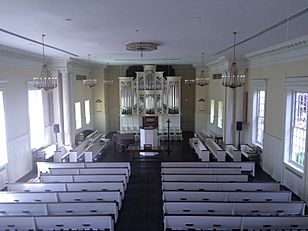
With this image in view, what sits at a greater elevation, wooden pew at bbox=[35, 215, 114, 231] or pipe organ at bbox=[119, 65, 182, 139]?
pipe organ at bbox=[119, 65, 182, 139]

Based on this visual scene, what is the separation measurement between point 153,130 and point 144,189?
17.9ft

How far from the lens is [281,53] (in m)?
10.4

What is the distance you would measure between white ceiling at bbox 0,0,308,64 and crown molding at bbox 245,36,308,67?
0.55 meters

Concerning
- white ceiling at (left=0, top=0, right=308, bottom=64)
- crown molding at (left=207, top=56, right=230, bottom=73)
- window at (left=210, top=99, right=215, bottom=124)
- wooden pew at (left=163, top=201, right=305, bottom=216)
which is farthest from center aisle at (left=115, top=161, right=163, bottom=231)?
window at (left=210, top=99, right=215, bottom=124)

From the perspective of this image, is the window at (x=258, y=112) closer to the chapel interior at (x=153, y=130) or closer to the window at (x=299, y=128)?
the chapel interior at (x=153, y=130)

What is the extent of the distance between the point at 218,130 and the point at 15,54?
1181cm

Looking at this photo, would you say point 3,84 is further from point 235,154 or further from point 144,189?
point 235,154

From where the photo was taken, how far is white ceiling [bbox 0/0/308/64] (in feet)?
15.6

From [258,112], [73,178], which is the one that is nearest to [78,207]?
[73,178]

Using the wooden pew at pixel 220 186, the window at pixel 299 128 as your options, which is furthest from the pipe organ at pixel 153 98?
the wooden pew at pixel 220 186

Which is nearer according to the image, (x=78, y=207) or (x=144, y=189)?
(x=78, y=207)

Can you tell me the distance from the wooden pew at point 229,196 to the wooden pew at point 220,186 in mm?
641

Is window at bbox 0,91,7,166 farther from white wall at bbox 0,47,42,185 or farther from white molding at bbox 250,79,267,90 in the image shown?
white molding at bbox 250,79,267,90

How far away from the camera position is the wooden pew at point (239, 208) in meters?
6.58
